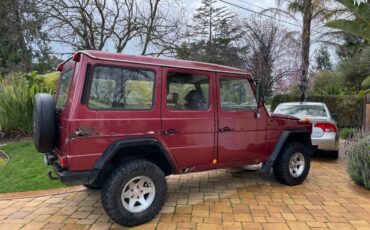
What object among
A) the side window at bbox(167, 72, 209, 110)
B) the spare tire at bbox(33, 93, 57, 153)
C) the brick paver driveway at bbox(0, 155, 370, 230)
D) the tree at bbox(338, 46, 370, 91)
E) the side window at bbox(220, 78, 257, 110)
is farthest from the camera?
the tree at bbox(338, 46, 370, 91)

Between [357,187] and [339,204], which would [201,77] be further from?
[357,187]

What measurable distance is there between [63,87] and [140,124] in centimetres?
125

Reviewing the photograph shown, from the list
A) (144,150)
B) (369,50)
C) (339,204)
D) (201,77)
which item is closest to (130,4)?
(201,77)

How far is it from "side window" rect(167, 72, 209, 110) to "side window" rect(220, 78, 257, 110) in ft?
1.00

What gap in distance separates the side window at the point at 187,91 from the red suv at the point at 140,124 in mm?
14

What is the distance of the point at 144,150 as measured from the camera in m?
4.13

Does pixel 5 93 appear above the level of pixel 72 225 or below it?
above

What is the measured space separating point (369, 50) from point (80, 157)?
17.9 m

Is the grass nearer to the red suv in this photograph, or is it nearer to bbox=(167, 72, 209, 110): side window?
the red suv

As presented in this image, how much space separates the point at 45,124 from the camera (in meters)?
3.77

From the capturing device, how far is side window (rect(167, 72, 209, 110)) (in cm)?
432

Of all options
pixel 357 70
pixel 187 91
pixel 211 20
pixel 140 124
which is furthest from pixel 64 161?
pixel 211 20

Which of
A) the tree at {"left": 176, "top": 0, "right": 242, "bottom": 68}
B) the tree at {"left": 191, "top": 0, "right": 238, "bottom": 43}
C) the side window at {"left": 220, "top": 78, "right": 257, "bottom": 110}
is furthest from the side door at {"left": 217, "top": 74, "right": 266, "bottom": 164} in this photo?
the tree at {"left": 191, "top": 0, "right": 238, "bottom": 43}

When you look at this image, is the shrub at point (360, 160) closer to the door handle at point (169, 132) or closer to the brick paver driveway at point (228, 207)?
the brick paver driveway at point (228, 207)
